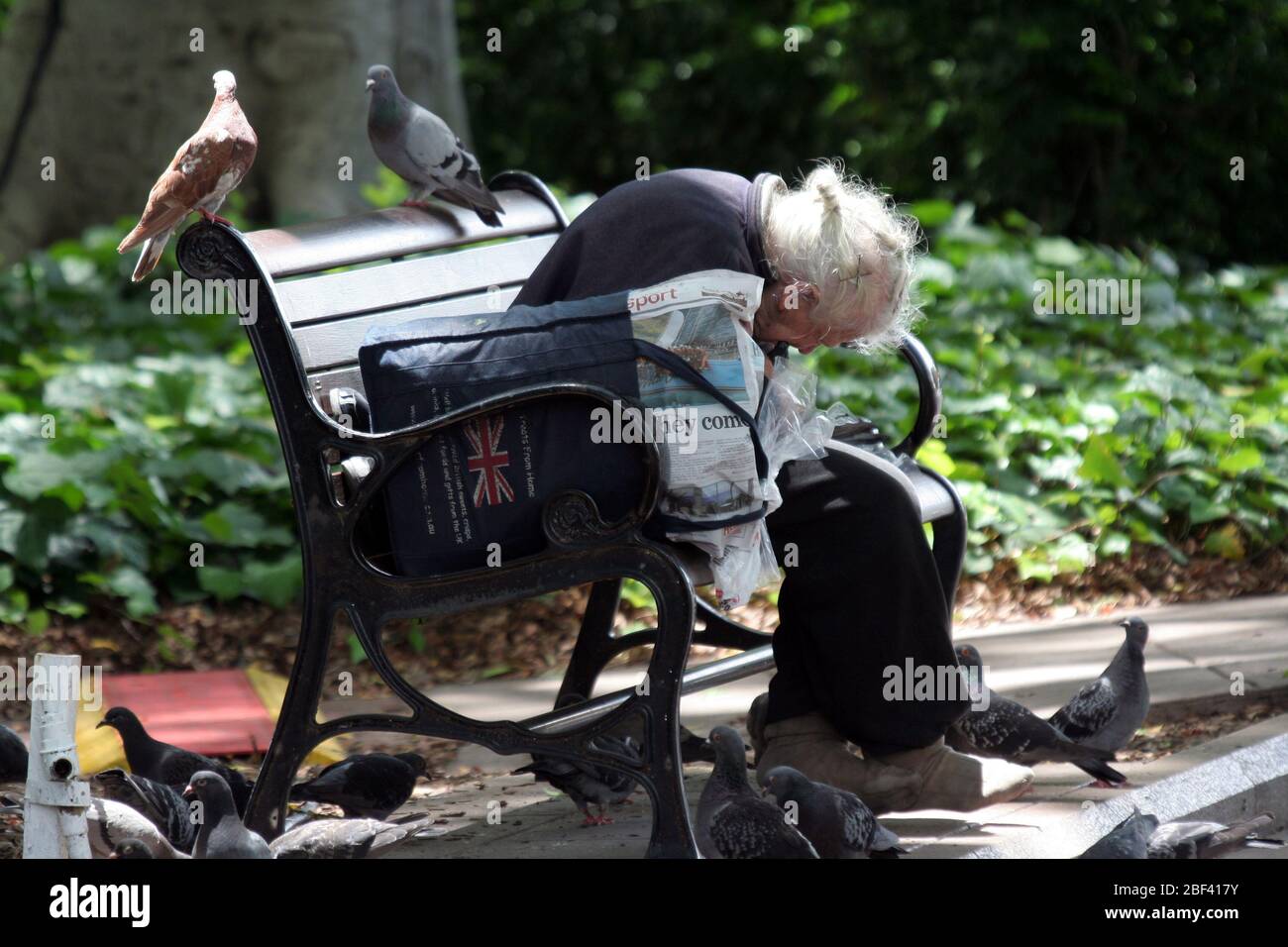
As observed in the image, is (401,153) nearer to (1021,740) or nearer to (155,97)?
(1021,740)

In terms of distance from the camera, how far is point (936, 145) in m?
14.9

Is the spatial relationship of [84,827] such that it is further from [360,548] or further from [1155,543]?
[1155,543]

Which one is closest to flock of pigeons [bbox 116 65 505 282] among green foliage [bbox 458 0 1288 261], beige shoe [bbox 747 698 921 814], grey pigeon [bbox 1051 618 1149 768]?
beige shoe [bbox 747 698 921 814]

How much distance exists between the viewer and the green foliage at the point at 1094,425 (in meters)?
5.94

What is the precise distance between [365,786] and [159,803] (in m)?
0.43

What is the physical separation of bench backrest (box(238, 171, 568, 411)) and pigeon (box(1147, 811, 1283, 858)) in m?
1.92

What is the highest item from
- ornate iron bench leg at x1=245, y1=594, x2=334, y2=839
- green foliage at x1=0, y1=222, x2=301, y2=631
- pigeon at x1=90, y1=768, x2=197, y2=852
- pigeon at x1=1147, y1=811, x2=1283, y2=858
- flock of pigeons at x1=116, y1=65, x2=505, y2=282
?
flock of pigeons at x1=116, y1=65, x2=505, y2=282

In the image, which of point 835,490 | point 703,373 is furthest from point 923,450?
point 703,373

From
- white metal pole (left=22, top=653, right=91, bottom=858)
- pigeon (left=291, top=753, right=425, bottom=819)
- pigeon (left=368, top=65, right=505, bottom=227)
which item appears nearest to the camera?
white metal pole (left=22, top=653, right=91, bottom=858)

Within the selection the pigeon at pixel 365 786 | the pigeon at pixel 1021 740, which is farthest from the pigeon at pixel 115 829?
the pigeon at pixel 1021 740

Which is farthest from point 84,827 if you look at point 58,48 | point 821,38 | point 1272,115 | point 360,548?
point 821,38

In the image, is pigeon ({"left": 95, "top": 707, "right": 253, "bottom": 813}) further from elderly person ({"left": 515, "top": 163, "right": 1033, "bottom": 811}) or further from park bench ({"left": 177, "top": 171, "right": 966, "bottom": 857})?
elderly person ({"left": 515, "top": 163, "right": 1033, "bottom": 811})

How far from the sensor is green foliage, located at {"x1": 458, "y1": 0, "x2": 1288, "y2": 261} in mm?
12570
